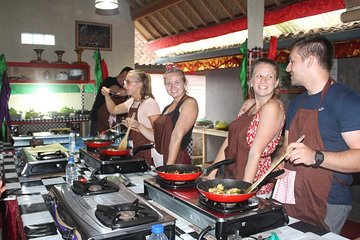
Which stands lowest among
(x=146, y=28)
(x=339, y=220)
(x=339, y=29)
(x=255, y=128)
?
(x=339, y=220)

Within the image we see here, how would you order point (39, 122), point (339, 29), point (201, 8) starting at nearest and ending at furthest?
point (339, 29) → point (39, 122) → point (201, 8)

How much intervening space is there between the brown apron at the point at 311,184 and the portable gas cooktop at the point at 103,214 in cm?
85

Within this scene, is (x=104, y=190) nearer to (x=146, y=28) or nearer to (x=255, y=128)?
(x=255, y=128)

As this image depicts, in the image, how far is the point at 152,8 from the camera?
8.63m

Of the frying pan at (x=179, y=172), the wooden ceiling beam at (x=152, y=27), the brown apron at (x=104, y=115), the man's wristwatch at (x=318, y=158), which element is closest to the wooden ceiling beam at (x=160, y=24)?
the wooden ceiling beam at (x=152, y=27)

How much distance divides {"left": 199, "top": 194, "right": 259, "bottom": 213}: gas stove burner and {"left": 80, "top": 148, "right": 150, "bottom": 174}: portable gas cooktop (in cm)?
112

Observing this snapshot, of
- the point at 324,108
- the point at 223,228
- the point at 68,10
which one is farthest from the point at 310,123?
the point at 68,10

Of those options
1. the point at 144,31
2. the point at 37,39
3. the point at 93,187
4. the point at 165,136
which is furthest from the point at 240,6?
the point at 93,187

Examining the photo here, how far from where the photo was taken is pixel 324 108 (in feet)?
6.15

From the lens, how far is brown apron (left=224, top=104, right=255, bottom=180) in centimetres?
224

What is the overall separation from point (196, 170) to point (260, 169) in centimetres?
57

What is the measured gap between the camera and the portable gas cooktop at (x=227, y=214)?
136 centimetres

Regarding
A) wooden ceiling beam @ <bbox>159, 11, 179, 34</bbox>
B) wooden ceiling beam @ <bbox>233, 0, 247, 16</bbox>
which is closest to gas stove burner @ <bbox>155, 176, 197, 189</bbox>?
wooden ceiling beam @ <bbox>233, 0, 247, 16</bbox>

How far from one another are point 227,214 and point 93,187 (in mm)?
795
